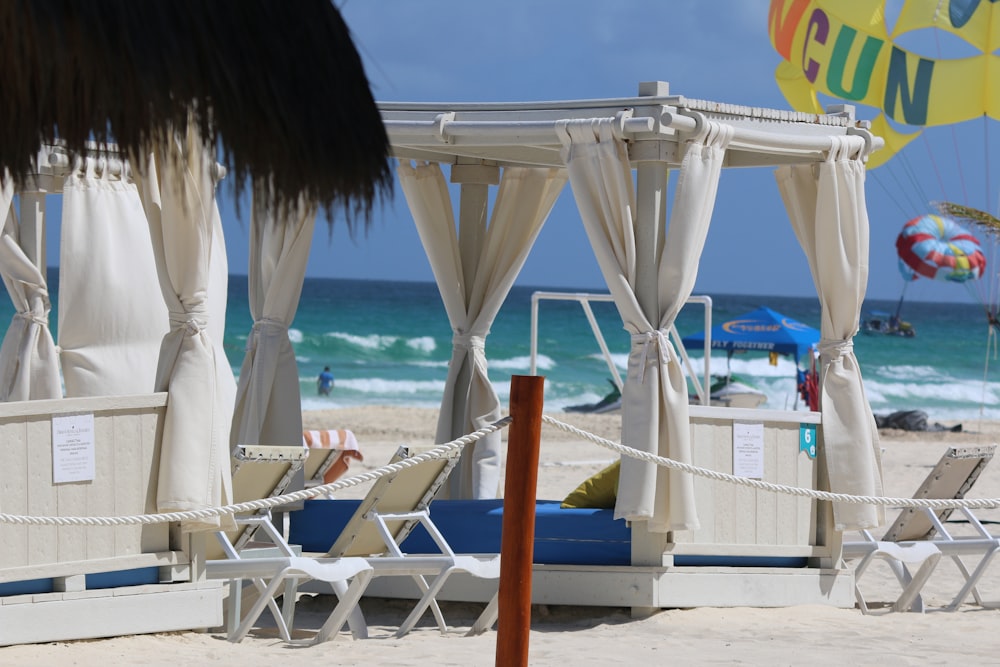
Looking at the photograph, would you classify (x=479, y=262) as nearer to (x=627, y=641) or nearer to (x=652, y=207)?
(x=652, y=207)

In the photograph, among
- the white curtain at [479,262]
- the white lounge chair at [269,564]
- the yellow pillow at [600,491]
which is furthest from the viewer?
the white curtain at [479,262]

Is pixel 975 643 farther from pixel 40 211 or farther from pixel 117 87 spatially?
pixel 40 211

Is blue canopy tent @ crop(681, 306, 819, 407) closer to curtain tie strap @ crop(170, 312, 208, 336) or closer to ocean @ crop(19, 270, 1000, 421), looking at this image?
ocean @ crop(19, 270, 1000, 421)

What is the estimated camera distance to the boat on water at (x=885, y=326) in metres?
45.7

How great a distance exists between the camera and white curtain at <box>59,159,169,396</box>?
25.3 feet

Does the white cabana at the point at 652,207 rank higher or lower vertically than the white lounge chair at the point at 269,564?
higher

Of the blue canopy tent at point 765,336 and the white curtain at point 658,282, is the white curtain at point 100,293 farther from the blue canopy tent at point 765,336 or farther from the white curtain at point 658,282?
the blue canopy tent at point 765,336

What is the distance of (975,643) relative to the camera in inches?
226

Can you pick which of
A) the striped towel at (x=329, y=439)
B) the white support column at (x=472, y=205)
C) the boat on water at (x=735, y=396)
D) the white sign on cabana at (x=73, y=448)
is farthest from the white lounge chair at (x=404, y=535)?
the boat on water at (x=735, y=396)

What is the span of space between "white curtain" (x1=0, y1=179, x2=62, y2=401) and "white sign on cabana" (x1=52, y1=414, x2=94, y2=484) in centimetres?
238

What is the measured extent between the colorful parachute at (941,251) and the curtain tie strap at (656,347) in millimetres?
18926

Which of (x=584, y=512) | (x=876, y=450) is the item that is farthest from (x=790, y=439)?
(x=584, y=512)

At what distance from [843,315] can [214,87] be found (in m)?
4.37

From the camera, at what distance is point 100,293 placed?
775cm
